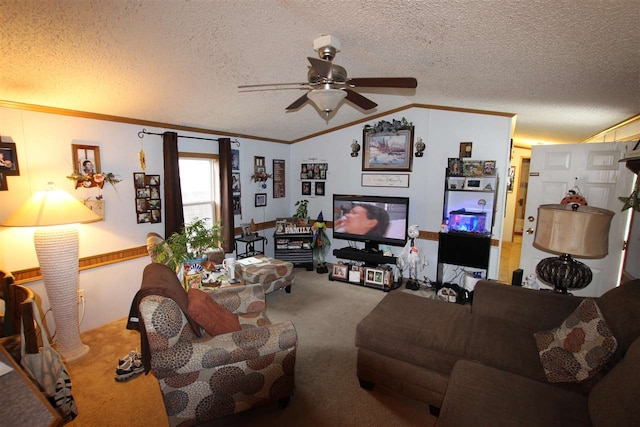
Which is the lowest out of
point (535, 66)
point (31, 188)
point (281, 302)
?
point (281, 302)

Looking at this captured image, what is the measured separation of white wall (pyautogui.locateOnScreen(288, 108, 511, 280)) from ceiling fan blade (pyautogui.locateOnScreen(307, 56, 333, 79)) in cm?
287

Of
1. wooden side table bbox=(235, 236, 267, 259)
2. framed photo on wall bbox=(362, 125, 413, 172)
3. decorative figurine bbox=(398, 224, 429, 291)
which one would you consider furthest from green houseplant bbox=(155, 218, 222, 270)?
framed photo on wall bbox=(362, 125, 413, 172)

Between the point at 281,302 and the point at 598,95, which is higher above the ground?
the point at 598,95

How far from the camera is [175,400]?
5.66 feet

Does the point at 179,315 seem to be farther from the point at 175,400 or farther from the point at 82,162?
the point at 82,162

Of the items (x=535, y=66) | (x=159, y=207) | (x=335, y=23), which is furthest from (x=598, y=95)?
(x=159, y=207)

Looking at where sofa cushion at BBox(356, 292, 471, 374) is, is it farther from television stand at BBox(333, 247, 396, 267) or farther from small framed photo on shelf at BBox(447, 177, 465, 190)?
small framed photo on shelf at BBox(447, 177, 465, 190)

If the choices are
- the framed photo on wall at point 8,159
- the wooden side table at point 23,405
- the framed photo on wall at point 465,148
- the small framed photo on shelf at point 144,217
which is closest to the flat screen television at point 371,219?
the framed photo on wall at point 465,148

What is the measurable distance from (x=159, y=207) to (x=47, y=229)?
1173 mm

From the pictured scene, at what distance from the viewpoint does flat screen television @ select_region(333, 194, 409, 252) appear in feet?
14.5

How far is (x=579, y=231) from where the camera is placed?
7.00 ft

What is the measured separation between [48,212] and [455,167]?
4252mm

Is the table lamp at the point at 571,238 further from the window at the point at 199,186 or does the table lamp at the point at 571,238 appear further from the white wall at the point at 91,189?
the white wall at the point at 91,189

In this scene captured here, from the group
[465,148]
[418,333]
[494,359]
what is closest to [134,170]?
[418,333]
